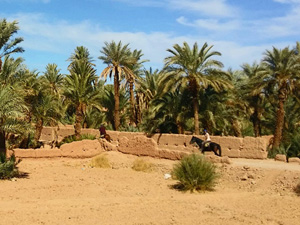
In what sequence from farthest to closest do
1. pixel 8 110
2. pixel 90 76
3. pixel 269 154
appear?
pixel 90 76 < pixel 269 154 < pixel 8 110

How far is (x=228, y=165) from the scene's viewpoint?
1541 cm

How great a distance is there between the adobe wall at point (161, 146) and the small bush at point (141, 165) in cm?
103

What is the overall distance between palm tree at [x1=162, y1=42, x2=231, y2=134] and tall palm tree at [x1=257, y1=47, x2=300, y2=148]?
9.35 ft

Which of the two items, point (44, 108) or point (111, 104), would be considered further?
point (111, 104)

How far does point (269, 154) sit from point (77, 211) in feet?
39.5

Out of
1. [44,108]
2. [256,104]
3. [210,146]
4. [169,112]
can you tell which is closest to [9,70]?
[44,108]

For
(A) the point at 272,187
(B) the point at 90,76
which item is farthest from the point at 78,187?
(B) the point at 90,76

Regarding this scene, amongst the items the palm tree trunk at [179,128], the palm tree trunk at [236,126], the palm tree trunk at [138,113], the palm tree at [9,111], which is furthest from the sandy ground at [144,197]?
the palm tree trunk at [138,113]

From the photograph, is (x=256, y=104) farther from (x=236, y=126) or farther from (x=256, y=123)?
(x=236, y=126)

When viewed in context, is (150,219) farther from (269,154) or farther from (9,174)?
(269,154)

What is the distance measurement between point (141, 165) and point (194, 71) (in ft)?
21.2

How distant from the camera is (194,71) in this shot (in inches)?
811

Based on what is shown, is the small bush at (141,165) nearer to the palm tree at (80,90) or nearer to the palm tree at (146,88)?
the palm tree at (80,90)

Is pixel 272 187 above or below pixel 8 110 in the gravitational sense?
below
